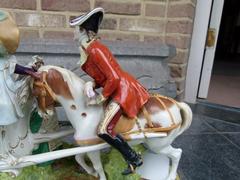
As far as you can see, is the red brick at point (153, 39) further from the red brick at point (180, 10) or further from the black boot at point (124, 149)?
the black boot at point (124, 149)

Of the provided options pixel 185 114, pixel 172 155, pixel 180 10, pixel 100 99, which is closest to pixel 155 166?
pixel 172 155

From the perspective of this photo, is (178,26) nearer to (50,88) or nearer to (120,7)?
(120,7)

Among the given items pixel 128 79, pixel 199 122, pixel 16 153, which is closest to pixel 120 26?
pixel 199 122

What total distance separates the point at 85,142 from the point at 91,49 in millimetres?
206

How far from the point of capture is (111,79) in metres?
0.57

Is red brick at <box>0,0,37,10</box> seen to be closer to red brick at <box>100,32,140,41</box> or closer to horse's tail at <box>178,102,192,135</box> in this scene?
red brick at <box>100,32,140,41</box>

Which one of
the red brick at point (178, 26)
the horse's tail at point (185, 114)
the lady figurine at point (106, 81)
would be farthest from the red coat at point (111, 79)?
the red brick at point (178, 26)

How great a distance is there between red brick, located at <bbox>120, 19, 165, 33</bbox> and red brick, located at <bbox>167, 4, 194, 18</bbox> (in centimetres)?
7

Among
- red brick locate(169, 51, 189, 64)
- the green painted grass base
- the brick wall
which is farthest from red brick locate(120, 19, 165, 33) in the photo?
the green painted grass base

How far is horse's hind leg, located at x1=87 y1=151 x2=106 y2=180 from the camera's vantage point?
0.67 m

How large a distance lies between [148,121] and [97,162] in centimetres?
17

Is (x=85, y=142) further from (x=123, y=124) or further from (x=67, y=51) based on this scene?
(x=67, y=51)

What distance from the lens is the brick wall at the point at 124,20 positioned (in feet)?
3.76

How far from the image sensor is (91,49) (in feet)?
1.86
